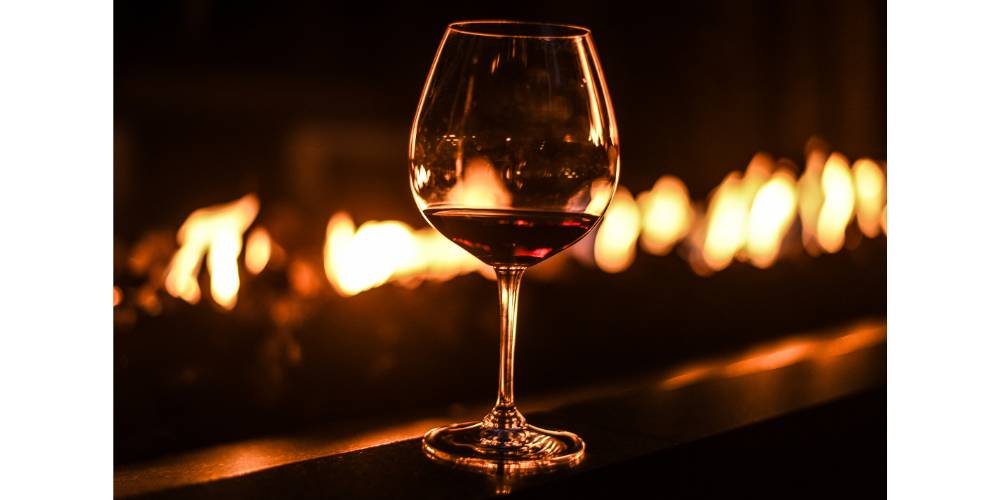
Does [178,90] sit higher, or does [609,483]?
[178,90]

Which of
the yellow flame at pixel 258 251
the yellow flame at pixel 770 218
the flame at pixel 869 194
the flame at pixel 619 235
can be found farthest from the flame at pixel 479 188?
the flame at pixel 869 194

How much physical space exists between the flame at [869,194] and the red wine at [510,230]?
360cm

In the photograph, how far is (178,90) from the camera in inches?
77.7

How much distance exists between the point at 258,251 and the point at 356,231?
23 cm

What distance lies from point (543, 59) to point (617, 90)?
7.95 ft

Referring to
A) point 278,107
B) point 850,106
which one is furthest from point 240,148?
point 850,106

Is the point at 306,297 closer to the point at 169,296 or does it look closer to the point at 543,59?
the point at 169,296

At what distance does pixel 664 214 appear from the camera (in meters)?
3.08

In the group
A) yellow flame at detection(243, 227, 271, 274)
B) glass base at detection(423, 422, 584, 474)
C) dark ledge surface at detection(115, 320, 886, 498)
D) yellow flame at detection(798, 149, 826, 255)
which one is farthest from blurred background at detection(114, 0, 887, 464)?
glass base at detection(423, 422, 584, 474)

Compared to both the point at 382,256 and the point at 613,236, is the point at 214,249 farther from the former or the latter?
the point at 613,236

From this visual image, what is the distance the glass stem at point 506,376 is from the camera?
1.86 ft

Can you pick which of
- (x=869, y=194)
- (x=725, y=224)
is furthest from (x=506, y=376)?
(x=869, y=194)

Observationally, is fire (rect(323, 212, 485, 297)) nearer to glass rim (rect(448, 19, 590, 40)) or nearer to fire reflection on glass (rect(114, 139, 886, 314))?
fire reflection on glass (rect(114, 139, 886, 314))

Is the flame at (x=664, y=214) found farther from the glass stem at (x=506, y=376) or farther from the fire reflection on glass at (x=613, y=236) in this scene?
the glass stem at (x=506, y=376)
